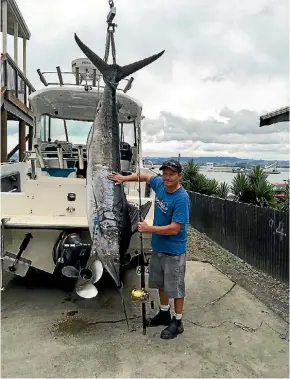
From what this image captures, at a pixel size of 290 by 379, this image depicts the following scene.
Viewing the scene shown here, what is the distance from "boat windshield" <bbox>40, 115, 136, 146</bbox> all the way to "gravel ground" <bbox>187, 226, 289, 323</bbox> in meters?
2.55

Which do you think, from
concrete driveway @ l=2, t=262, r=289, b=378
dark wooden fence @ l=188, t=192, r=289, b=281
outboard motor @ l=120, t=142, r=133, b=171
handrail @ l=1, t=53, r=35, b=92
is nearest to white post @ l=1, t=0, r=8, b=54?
handrail @ l=1, t=53, r=35, b=92

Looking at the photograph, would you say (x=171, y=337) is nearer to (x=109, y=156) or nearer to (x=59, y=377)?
(x=59, y=377)

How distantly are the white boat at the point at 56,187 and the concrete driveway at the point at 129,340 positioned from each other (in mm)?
551

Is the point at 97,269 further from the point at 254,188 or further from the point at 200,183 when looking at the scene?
the point at 200,183

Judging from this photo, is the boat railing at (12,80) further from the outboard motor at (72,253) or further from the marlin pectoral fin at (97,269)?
the marlin pectoral fin at (97,269)

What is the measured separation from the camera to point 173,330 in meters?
3.93

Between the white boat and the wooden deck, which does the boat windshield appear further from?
the wooden deck

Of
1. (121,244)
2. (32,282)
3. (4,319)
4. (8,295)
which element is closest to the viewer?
(121,244)

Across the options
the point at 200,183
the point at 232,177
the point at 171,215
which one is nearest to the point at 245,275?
the point at 171,215

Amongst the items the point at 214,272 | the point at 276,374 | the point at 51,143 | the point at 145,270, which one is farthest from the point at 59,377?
the point at 51,143

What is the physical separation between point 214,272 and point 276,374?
3107 mm

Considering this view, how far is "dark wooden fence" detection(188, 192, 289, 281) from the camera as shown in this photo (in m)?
5.95

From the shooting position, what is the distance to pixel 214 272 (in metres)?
6.41

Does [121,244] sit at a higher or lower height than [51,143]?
lower
